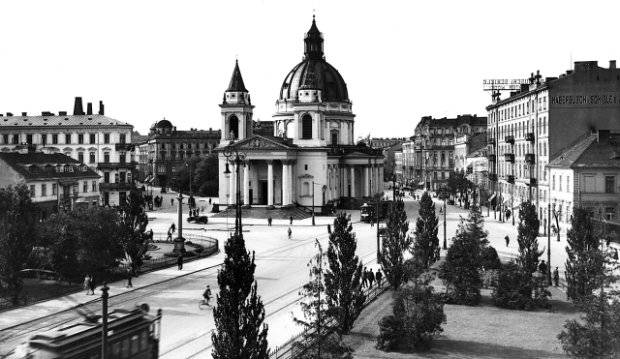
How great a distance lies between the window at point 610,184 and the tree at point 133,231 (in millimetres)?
43189

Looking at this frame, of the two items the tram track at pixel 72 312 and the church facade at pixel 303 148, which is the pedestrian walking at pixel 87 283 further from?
the church facade at pixel 303 148

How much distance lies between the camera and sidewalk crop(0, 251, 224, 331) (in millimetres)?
32656

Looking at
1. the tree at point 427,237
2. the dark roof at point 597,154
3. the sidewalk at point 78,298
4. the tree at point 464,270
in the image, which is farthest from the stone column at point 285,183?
the tree at point 464,270

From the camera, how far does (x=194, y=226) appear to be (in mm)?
80000

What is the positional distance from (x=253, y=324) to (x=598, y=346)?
1150 cm

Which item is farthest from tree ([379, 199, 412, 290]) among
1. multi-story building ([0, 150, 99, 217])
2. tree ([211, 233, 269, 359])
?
multi-story building ([0, 150, 99, 217])

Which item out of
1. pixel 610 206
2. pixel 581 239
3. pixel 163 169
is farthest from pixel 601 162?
pixel 163 169

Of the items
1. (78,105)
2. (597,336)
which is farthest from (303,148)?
(597,336)

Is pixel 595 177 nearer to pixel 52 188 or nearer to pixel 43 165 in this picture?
pixel 52 188

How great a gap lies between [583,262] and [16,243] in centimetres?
2737

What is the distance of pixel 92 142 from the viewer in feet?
317

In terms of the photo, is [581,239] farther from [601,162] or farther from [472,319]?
[601,162]

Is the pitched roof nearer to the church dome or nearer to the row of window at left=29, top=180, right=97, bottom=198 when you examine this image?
the row of window at left=29, top=180, right=97, bottom=198

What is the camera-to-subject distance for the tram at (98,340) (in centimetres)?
1944
